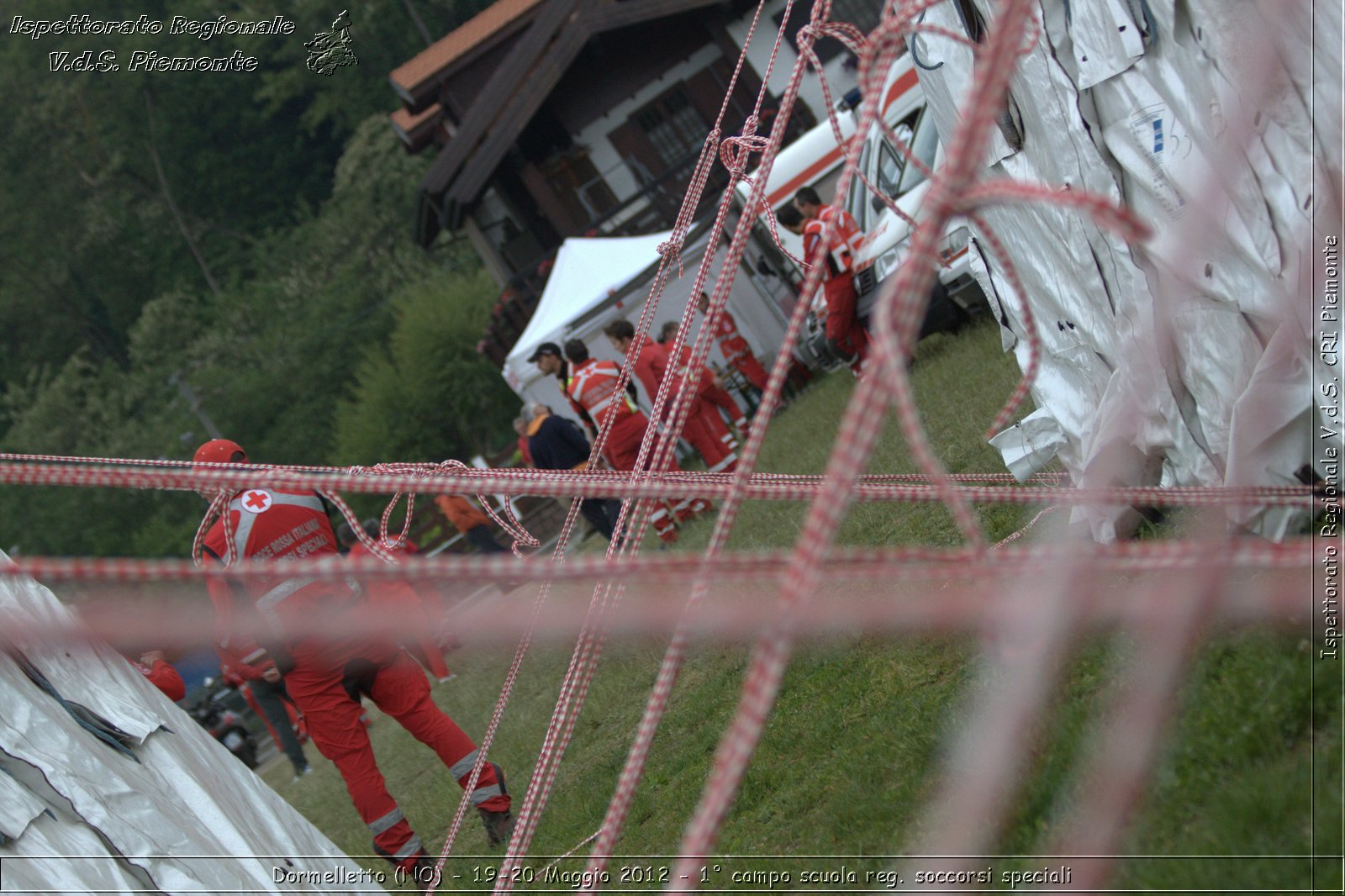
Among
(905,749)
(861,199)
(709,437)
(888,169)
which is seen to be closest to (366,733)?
(905,749)

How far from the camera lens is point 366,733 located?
5.04 m

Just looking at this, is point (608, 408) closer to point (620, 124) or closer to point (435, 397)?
point (620, 124)

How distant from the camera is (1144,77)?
12.1ft

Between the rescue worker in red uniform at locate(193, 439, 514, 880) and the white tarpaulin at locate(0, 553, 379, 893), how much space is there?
62cm

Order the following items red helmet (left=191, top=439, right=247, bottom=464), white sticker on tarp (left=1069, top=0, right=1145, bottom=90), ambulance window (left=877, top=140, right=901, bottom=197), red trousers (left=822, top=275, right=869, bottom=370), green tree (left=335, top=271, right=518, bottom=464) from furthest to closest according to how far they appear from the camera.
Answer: green tree (left=335, top=271, right=518, bottom=464) < ambulance window (left=877, top=140, right=901, bottom=197) < red trousers (left=822, top=275, right=869, bottom=370) < red helmet (left=191, top=439, right=247, bottom=464) < white sticker on tarp (left=1069, top=0, right=1145, bottom=90)

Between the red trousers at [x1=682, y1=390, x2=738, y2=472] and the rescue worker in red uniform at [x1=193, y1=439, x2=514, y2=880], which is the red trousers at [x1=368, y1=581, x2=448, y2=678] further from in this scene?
the red trousers at [x1=682, y1=390, x2=738, y2=472]

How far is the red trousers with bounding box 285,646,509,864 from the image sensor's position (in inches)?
203

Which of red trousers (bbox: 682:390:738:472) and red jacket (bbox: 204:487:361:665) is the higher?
red jacket (bbox: 204:487:361:665)

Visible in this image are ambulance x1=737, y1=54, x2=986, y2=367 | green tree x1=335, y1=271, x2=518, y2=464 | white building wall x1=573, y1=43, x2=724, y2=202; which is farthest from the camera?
green tree x1=335, y1=271, x2=518, y2=464

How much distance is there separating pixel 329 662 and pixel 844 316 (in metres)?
6.53

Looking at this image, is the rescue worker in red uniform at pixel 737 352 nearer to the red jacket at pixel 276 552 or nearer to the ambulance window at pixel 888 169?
the ambulance window at pixel 888 169

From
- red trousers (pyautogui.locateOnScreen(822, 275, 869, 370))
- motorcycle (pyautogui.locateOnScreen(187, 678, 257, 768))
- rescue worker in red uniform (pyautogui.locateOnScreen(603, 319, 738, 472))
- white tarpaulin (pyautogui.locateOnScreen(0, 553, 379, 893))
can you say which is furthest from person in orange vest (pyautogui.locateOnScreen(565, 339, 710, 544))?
white tarpaulin (pyautogui.locateOnScreen(0, 553, 379, 893))

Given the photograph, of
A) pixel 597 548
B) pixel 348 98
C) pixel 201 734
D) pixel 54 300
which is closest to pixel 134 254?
pixel 54 300

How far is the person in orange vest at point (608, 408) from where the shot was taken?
964cm
